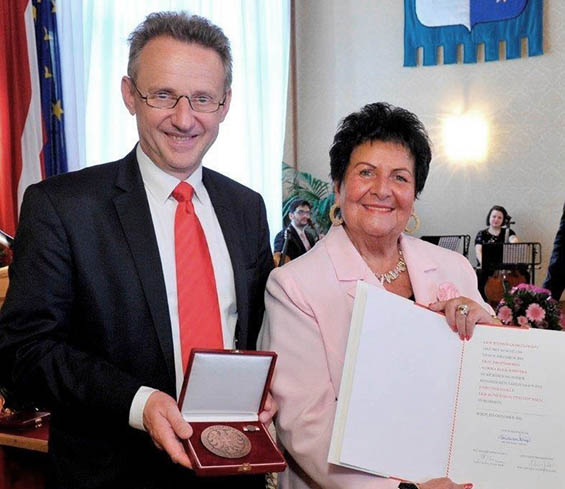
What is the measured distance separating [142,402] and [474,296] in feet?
3.33

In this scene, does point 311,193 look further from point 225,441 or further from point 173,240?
point 225,441

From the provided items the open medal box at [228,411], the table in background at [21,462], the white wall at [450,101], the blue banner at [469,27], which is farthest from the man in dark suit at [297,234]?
the open medal box at [228,411]

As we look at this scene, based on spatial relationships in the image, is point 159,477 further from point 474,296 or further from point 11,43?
point 11,43

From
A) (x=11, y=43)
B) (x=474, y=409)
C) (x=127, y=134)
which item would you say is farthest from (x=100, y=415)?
A: (x=127, y=134)

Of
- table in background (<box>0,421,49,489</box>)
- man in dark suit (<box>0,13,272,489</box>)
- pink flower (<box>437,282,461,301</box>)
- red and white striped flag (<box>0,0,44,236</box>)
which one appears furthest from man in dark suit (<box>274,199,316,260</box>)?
man in dark suit (<box>0,13,272,489</box>)

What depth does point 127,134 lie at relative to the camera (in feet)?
22.5

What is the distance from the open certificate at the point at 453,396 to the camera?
5.17 ft

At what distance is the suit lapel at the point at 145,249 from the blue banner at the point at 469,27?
30.4ft

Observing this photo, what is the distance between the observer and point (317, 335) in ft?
5.91

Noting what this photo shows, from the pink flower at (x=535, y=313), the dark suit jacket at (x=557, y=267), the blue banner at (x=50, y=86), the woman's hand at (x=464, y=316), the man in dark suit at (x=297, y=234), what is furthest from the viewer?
the man in dark suit at (x=297, y=234)

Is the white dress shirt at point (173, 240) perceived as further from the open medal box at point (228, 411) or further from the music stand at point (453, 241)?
the music stand at point (453, 241)

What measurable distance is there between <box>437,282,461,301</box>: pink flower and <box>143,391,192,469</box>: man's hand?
2.78ft

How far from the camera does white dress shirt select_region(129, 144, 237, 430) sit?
1.71 metres

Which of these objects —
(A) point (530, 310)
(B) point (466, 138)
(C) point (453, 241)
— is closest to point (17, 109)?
(A) point (530, 310)
